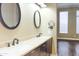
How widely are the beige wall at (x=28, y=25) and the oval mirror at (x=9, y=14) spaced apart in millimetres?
100

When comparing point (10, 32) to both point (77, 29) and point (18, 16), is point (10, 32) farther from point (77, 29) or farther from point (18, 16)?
point (77, 29)

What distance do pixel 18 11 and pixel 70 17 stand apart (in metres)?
6.40

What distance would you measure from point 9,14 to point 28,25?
118 centimetres

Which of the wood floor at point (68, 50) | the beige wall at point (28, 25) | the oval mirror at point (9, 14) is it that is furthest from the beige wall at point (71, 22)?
the oval mirror at point (9, 14)

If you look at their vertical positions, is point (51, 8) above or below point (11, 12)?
above

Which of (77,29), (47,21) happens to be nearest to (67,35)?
(77,29)

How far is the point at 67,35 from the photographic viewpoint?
29.1 feet

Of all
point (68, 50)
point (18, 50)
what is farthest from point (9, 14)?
point (68, 50)

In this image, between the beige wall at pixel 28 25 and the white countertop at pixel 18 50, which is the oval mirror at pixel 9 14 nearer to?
the beige wall at pixel 28 25

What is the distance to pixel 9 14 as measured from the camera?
93.2 inches

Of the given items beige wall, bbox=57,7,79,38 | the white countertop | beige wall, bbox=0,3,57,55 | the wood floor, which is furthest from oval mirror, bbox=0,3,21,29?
beige wall, bbox=57,7,79,38

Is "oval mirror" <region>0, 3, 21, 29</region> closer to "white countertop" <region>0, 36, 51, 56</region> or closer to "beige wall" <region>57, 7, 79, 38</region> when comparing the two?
"white countertop" <region>0, 36, 51, 56</region>

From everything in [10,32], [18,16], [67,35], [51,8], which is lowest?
[67,35]

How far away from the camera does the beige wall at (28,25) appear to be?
7.59 ft
